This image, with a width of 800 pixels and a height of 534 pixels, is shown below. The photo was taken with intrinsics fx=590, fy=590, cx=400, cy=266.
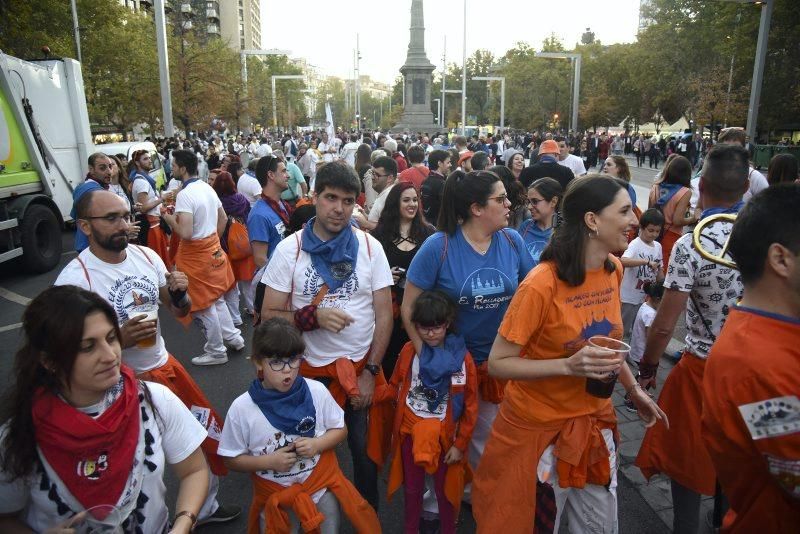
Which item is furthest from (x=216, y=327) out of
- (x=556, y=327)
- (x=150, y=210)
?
(x=556, y=327)

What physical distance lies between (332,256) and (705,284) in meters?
1.87

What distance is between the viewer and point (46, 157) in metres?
10.3

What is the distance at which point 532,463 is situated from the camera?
2.47 metres

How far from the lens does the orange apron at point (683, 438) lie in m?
2.82

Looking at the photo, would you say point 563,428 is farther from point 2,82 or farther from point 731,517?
point 2,82

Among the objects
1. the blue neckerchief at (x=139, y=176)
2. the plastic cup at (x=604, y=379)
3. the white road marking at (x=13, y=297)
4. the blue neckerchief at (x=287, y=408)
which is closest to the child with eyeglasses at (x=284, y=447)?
the blue neckerchief at (x=287, y=408)

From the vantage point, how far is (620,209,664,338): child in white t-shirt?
5121mm

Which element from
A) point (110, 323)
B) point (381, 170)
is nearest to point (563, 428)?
point (110, 323)

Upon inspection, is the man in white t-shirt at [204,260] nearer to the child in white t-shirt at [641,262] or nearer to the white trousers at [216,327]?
the white trousers at [216,327]

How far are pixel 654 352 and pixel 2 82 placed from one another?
10.3 metres

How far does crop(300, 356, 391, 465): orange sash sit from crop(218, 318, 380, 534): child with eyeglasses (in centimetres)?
37

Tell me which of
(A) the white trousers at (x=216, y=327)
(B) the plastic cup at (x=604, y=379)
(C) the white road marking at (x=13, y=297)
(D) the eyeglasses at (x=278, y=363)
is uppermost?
(B) the plastic cup at (x=604, y=379)

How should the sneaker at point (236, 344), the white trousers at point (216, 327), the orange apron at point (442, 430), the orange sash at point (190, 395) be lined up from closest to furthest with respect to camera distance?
1. the orange apron at point (442, 430)
2. the orange sash at point (190, 395)
3. the white trousers at point (216, 327)
4. the sneaker at point (236, 344)

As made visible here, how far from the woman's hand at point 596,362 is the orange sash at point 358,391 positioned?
4.20ft
